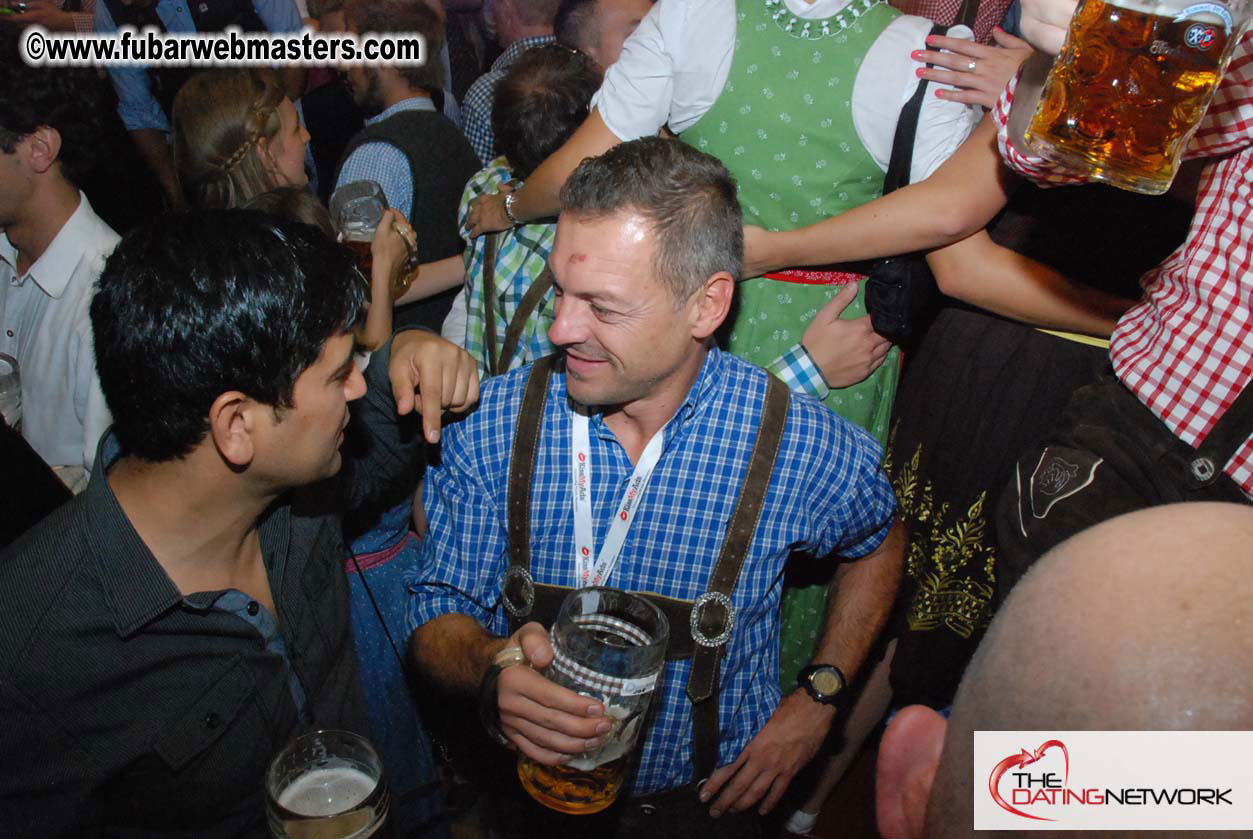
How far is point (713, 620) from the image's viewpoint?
1611 mm

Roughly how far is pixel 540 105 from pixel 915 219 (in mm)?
1204

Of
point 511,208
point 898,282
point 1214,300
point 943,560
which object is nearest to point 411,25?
point 511,208

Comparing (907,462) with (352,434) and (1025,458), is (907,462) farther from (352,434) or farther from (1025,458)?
(352,434)

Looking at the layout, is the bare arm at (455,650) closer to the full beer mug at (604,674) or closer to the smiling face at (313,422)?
the full beer mug at (604,674)

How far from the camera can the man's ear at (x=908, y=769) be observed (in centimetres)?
79

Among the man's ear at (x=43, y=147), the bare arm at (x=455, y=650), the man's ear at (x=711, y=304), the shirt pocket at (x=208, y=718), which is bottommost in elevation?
the bare arm at (x=455, y=650)

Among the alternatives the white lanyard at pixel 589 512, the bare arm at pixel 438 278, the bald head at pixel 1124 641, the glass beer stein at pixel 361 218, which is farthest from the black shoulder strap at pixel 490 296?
the bald head at pixel 1124 641

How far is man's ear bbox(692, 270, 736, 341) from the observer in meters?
1.68

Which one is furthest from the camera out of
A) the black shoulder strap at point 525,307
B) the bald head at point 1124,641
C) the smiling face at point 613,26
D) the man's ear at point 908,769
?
the smiling face at point 613,26

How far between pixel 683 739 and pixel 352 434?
0.96 meters

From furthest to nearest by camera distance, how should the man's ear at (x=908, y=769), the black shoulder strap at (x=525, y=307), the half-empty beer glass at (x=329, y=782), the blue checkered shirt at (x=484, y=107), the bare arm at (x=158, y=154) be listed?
the bare arm at (x=158, y=154) < the blue checkered shirt at (x=484, y=107) < the black shoulder strap at (x=525, y=307) < the half-empty beer glass at (x=329, y=782) < the man's ear at (x=908, y=769)

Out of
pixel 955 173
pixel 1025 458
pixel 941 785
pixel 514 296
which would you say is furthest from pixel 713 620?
pixel 514 296

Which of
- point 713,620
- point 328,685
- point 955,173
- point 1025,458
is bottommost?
point 328,685

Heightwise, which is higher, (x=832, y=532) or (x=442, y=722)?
(x=832, y=532)
